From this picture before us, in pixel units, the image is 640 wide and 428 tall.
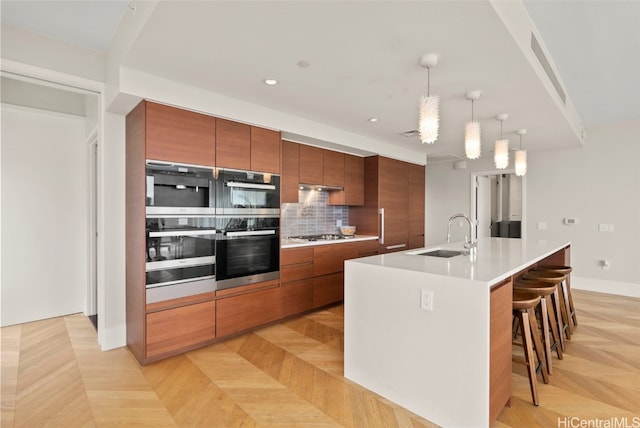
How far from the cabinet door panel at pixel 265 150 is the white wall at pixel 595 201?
4.21 meters

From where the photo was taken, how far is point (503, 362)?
1989 millimetres

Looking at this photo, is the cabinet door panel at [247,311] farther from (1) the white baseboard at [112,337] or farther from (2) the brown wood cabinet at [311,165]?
(2) the brown wood cabinet at [311,165]

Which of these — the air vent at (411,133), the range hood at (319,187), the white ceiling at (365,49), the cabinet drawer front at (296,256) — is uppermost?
the white ceiling at (365,49)

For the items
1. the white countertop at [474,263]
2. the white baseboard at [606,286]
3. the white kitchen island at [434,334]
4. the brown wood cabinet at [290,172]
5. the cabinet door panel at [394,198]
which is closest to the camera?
the white kitchen island at [434,334]

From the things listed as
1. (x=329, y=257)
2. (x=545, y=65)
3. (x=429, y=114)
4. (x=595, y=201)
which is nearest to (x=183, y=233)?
(x=329, y=257)

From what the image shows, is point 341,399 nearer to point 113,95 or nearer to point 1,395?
point 1,395

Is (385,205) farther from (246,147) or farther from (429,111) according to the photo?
(429,111)

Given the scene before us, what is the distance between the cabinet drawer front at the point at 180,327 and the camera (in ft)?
8.95

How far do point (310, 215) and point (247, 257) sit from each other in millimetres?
Result: 1674

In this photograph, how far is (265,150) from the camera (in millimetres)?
3525

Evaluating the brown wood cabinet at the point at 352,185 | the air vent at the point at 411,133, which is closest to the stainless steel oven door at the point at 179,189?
the brown wood cabinet at the point at 352,185

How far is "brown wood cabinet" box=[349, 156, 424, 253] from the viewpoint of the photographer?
5.08 m

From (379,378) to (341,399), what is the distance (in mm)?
→ 295

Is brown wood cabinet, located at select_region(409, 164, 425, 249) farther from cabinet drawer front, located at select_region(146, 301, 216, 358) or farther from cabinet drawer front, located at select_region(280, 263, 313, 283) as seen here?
cabinet drawer front, located at select_region(146, 301, 216, 358)
